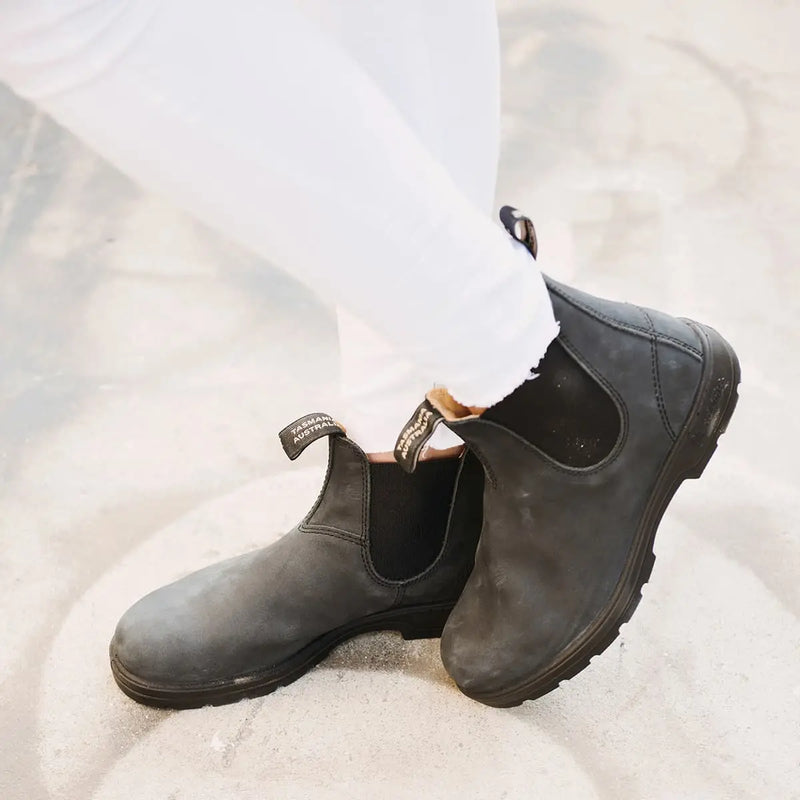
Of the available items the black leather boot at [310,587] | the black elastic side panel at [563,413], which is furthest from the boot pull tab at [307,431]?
the black elastic side panel at [563,413]

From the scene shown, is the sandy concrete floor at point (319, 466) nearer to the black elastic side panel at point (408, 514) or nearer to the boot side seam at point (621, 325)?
the black elastic side panel at point (408, 514)

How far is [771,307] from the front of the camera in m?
1.31

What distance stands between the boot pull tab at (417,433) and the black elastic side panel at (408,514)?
10 centimetres

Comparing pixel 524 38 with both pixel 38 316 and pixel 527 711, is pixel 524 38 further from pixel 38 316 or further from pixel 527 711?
pixel 527 711

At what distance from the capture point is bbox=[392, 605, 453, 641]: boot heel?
2.85 feet

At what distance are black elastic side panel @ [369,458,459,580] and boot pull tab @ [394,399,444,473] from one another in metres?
0.10

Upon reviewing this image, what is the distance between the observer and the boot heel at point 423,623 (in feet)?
2.85

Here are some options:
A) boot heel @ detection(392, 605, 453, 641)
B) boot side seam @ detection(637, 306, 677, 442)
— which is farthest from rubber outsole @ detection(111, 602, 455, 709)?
boot side seam @ detection(637, 306, 677, 442)

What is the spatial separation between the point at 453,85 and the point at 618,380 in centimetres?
23

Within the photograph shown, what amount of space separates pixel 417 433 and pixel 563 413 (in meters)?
0.10

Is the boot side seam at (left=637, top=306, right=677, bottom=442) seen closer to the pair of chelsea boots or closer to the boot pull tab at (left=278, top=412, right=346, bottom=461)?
the pair of chelsea boots

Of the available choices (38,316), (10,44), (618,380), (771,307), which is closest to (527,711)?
(618,380)

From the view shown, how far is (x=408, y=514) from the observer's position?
817 mm

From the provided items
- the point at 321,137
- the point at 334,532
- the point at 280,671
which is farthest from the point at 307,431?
the point at 321,137
